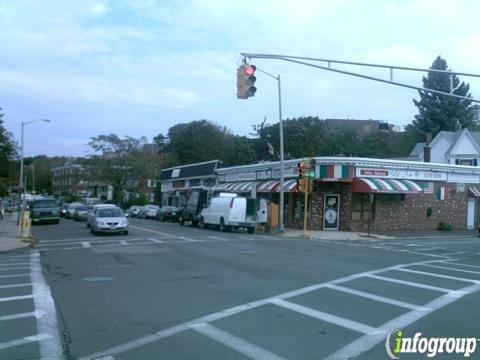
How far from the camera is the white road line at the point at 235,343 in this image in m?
6.95

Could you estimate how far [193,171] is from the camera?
64125 millimetres

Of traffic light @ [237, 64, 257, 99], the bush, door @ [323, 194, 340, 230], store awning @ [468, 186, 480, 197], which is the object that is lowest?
the bush

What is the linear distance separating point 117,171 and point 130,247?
205 feet

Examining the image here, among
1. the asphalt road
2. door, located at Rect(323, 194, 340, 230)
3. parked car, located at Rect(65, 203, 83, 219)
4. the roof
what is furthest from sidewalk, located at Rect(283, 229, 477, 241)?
parked car, located at Rect(65, 203, 83, 219)

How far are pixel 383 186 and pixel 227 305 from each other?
28.3 metres

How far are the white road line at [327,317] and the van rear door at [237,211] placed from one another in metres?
23.9

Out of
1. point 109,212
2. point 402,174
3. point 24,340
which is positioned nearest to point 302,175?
point 402,174

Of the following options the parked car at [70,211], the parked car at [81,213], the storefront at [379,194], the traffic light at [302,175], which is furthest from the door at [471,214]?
the parked car at [70,211]

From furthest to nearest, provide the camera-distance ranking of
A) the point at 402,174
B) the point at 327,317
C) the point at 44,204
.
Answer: the point at 44,204 → the point at 402,174 → the point at 327,317

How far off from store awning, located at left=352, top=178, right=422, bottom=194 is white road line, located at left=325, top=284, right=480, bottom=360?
80.0 feet

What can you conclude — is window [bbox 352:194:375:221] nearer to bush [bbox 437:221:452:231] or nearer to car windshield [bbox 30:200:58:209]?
bush [bbox 437:221:452:231]

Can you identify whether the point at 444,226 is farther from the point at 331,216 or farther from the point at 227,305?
the point at 227,305

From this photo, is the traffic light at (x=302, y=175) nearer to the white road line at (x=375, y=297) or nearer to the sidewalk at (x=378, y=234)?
the sidewalk at (x=378, y=234)

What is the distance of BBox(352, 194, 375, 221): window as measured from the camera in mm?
37531
